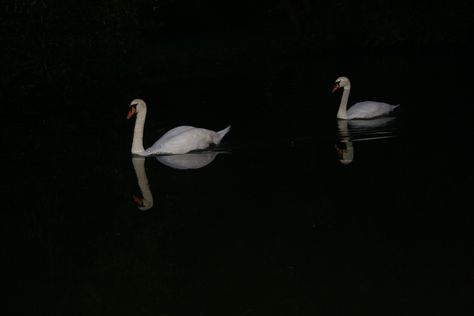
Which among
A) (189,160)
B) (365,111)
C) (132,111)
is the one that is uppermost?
(132,111)

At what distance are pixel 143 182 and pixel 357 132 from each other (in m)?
4.65

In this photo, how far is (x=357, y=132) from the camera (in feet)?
48.1

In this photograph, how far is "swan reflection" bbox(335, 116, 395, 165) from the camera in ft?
42.0

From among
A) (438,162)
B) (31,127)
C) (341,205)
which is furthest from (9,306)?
(31,127)

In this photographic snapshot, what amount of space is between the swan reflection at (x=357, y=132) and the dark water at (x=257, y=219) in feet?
0.12

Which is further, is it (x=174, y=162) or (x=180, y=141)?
(x=180, y=141)

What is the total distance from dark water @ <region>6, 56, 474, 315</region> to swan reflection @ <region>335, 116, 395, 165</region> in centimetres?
4

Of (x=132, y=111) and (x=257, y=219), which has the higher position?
(x=132, y=111)

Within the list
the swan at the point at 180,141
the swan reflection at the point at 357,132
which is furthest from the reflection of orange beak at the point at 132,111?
A: the swan reflection at the point at 357,132

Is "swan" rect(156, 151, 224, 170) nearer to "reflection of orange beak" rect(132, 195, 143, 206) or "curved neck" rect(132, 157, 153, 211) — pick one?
"curved neck" rect(132, 157, 153, 211)

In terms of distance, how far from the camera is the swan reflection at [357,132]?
12796mm

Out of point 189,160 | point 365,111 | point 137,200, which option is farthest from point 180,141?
point 365,111

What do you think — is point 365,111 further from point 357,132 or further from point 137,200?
point 137,200

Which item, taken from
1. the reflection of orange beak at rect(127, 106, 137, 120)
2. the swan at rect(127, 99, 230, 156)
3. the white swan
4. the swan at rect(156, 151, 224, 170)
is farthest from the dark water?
the reflection of orange beak at rect(127, 106, 137, 120)
